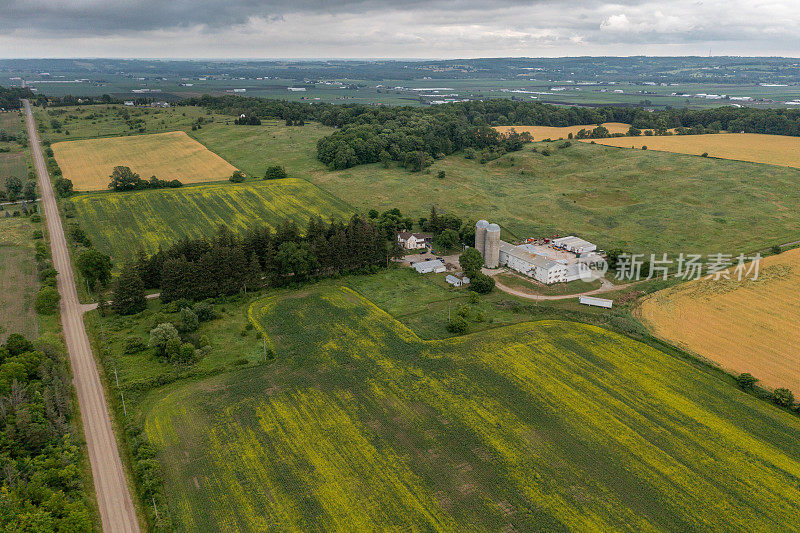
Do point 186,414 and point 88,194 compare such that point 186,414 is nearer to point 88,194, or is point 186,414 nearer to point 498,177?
point 88,194

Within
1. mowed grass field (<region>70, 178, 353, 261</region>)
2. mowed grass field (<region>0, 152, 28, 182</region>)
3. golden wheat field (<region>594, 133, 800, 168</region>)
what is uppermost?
golden wheat field (<region>594, 133, 800, 168</region>)

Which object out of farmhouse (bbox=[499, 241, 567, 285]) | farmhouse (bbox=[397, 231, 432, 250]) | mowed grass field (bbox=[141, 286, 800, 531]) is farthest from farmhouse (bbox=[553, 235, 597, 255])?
mowed grass field (bbox=[141, 286, 800, 531])

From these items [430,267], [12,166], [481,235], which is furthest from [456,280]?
[12,166]

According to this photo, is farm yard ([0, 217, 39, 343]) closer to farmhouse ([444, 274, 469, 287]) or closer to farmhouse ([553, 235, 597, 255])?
farmhouse ([444, 274, 469, 287])

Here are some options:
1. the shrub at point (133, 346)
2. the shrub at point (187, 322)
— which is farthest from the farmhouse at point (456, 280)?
the shrub at point (133, 346)

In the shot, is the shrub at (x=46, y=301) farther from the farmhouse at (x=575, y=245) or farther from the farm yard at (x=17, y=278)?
the farmhouse at (x=575, y=245)

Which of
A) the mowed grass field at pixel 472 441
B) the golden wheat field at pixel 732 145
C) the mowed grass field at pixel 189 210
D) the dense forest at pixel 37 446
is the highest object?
the golden wheat field at pixel 732 145
